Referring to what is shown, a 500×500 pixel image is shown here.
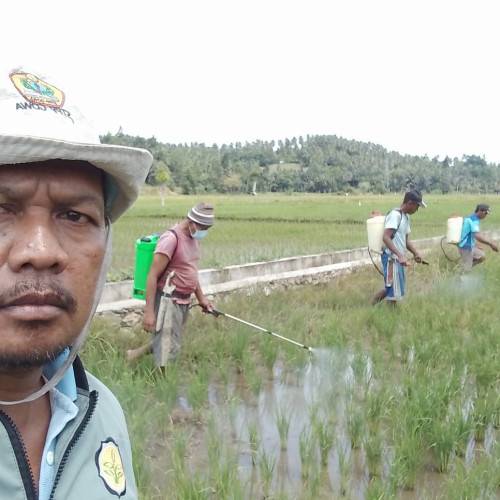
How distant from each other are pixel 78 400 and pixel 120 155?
0.39 metres

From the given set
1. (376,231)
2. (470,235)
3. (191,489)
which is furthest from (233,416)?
(470,235)

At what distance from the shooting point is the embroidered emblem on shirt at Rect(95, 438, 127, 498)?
0.87 m

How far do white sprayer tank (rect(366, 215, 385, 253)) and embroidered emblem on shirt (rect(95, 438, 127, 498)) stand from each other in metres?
5.59

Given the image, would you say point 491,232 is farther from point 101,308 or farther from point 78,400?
point 78,400

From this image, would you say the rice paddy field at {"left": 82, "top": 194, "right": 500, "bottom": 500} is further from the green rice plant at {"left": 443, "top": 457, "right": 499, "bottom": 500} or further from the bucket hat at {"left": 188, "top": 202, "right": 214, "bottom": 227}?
the bucket hat at {"left": 188, "top": 202, "right": 214, "bottom": 227}

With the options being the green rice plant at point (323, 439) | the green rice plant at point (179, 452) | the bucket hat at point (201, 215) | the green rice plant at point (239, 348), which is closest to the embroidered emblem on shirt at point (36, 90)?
the green rice plant at point (179, 452)

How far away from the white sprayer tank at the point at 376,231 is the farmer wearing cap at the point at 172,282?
2.71m

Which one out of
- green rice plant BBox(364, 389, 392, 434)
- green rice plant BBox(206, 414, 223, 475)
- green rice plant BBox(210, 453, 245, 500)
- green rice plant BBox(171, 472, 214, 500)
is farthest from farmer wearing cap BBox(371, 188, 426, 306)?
green rice plant BBox(171, 472, 214, 500)

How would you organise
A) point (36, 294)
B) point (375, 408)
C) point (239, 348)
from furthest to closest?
point (239, 348), point (375, 408), point (36, 294)

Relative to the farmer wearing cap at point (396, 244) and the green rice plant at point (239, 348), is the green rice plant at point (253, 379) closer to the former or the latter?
the green rice plant at point (239, 348)

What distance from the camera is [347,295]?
7.01 metres

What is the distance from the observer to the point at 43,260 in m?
0.74

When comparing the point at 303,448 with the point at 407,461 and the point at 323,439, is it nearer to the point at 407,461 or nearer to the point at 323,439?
the point at 323,439

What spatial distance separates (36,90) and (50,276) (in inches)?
9.5
